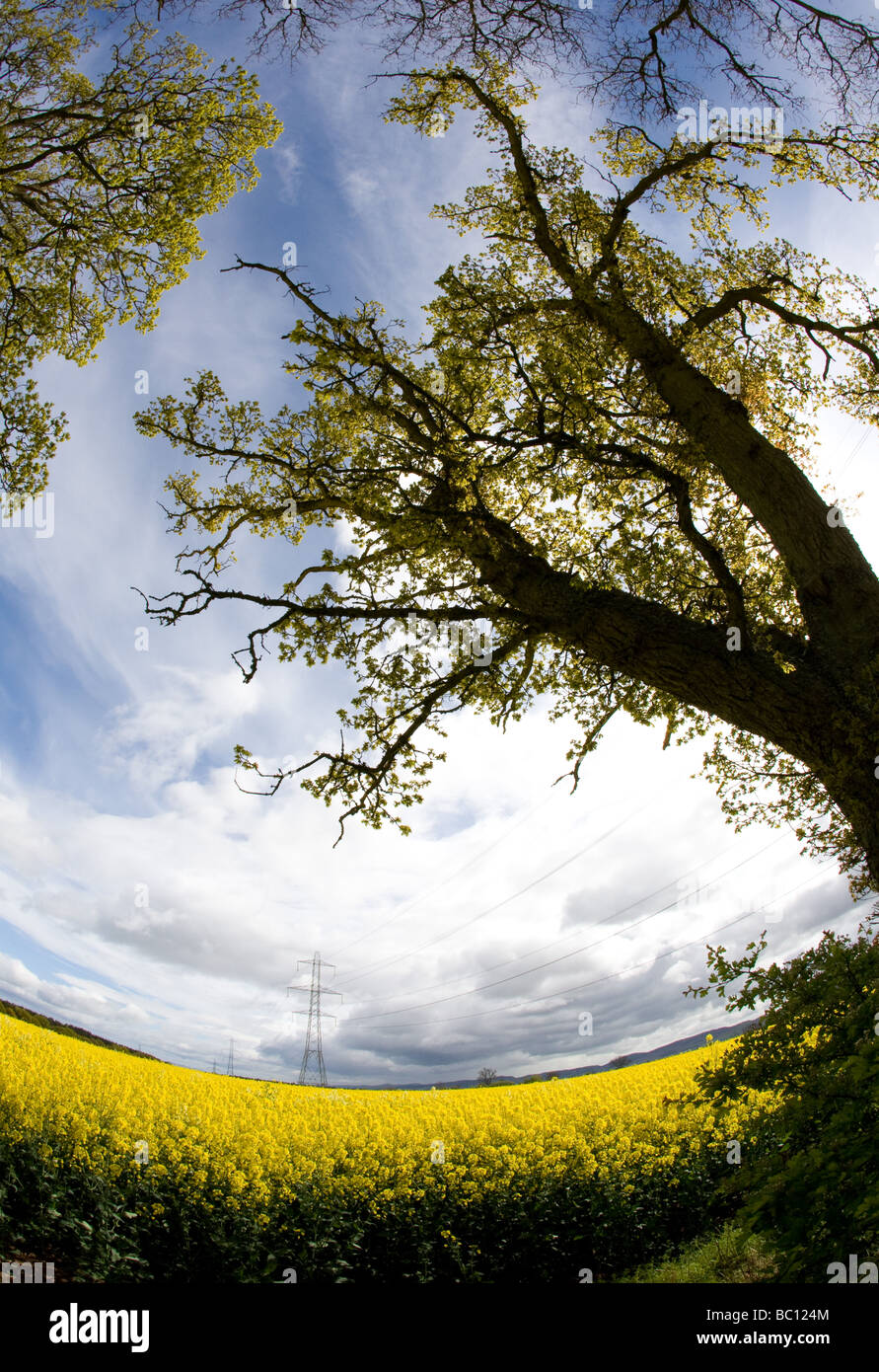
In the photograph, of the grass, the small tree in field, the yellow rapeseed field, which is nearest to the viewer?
the small tree in field

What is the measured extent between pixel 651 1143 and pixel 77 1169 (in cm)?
552

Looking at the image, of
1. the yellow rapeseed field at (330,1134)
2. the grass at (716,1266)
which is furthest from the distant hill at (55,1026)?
the grass at (716,1266)

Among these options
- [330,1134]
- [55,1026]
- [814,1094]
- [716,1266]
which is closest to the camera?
[814,1094]

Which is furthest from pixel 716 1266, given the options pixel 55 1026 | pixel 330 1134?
Answer: pixel 55 1026

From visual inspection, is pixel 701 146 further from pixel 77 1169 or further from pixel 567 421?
pixel 77 1169

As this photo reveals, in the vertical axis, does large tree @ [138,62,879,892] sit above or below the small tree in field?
above

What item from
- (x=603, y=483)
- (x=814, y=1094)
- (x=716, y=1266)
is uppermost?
(x=603, y=483)

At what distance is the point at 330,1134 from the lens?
710 centimetres

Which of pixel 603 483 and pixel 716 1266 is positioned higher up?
pixel 603 483

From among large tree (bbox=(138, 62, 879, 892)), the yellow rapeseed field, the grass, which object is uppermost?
large tree (bbox=(138, 62, 879, 892))

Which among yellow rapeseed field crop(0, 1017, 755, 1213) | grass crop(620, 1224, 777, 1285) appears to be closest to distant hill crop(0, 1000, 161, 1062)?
yellow rapeseed field crop(0, 1017, 755, 1213)

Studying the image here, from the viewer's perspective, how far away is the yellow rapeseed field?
6.18m

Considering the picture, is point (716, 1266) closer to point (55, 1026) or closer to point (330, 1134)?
point (330, 1134)

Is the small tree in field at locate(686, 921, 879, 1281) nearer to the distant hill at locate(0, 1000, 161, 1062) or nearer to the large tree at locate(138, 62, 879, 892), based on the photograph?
the large tree at locate(138, 62, 879, 892)
